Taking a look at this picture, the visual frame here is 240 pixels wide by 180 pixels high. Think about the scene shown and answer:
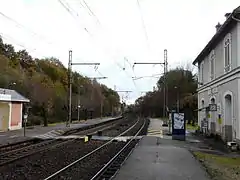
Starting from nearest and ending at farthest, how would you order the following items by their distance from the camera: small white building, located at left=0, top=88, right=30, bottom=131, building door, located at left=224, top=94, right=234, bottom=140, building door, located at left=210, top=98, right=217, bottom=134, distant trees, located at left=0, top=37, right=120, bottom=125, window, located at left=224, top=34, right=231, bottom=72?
window, located at left=224, top=34, right=231, bottom=72, building door, located at left=224, top=94, right=234, bottom=140, building door, located at left=210, top=98, right=217, bottom=134, small white building, located at left=0, top=88, right=30, bottom=131, distant trees, located at left=0, top=37, right=120, bottom=125

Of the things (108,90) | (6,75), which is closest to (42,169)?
(6,75)

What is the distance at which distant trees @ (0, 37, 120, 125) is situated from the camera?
53.2 metres

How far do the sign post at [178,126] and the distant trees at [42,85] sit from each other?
2096 cm

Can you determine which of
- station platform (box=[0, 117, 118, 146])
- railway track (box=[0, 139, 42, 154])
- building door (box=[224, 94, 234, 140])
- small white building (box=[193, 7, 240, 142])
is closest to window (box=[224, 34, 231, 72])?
small white building (box=[193, 7, 240, 142])

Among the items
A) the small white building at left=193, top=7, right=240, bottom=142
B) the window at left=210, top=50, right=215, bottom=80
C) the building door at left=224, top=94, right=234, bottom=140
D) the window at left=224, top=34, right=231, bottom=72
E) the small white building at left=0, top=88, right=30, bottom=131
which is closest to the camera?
the small white building at left=193, top=7, right=240, bottom=142

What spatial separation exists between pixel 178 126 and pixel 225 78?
6.66 m

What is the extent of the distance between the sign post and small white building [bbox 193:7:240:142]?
8.46ft

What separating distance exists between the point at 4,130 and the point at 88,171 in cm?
2443

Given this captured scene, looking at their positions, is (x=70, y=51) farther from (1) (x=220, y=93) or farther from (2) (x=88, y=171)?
(2) (x=88, y=171)

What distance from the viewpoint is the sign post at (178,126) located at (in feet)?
98.2

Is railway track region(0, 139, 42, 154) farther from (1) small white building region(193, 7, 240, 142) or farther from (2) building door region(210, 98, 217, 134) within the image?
(2) building door region(210, 98, 217, 134)

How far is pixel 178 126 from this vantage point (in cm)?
3027

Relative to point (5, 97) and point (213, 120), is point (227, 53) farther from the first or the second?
point (5, 97)

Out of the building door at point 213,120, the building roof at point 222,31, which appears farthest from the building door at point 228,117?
the building door at point 213,120
